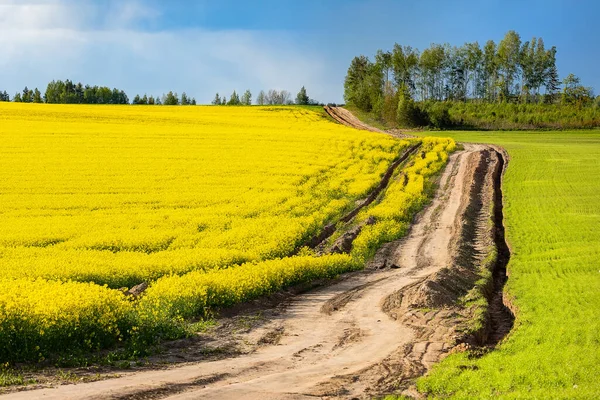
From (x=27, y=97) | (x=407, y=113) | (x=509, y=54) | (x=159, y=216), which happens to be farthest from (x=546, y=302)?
(x=27, y=97)

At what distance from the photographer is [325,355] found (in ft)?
50.5

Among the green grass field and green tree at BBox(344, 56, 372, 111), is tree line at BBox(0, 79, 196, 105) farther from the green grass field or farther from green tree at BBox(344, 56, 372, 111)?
the green grass field

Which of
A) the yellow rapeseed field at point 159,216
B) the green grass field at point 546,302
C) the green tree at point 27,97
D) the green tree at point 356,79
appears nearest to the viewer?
the green grass field at point 546,302

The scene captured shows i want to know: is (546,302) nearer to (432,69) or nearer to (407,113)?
(407,113)

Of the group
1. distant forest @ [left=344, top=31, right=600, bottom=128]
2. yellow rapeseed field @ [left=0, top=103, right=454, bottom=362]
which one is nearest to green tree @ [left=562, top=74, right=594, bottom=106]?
distant forest @ [left=344, top=31, right=600, bottom=128]

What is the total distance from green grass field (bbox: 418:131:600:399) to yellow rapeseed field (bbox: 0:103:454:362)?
19.8ft

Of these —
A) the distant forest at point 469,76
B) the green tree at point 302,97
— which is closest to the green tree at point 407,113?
the distant forest at point 469,76

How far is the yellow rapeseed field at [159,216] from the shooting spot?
15.9 m

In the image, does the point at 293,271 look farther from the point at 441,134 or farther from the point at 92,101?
the point at 92,101

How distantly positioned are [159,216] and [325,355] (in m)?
18.0

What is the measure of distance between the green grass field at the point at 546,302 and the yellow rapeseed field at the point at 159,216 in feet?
19.8

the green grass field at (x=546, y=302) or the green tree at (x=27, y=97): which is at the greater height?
the green tree at (x=27, y=97)

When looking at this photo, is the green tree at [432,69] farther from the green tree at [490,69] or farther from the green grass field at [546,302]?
the green grass field at [546,302]

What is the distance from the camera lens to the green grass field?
497 inches
